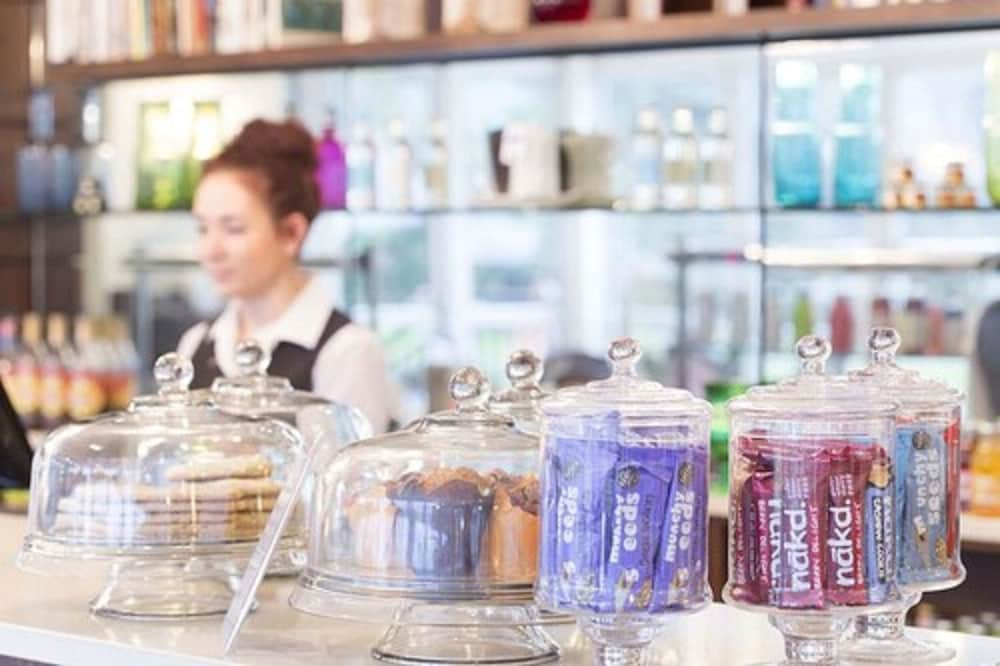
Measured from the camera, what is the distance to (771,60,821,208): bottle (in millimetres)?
4992

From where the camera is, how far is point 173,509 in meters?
2.50

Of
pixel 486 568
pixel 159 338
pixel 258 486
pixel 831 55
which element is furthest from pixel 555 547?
pixel 159 338

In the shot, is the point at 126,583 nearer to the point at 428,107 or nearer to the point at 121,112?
the point at 428,107

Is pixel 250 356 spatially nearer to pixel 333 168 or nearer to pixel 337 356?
pixel 337 356

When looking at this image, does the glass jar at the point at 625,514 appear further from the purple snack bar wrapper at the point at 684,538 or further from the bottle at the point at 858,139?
the bottle at the point at 858,139

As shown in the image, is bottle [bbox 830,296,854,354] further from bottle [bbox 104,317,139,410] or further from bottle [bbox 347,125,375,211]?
bottle [bbox 104,317,139,410]

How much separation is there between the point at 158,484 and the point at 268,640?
11.6 inches

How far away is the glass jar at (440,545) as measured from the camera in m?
2.17

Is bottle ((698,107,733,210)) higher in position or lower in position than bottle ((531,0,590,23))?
lower

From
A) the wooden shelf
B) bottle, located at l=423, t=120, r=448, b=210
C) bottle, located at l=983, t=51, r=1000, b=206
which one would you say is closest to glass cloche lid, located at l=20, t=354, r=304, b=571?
the wooden shelf

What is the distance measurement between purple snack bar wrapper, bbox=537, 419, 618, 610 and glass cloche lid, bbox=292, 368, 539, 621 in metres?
0.15

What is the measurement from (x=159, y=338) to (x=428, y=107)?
115cm

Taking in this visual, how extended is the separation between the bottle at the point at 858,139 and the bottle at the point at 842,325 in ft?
0.83

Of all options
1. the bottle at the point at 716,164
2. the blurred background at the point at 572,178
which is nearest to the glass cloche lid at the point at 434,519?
the blurred background at the point at 572,178
